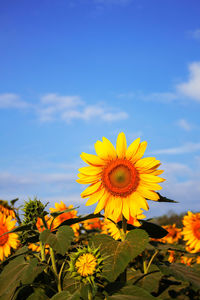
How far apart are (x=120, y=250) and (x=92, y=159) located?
98cm

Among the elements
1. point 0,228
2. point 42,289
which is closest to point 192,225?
point 0,228

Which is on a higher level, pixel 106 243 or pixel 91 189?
pixel 91 189

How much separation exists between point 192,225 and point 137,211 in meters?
3.84

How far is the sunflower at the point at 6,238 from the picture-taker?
15.4ft

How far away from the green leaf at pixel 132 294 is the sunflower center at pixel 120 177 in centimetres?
113

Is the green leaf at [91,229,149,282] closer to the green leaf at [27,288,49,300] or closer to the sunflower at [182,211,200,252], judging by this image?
the green leaf at [27,288,49,300]

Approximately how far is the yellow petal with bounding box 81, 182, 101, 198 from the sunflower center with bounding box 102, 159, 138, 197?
9 cm

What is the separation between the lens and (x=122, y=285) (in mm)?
2607

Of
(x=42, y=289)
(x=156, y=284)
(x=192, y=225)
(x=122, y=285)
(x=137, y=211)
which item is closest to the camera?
(x=122, y=285)

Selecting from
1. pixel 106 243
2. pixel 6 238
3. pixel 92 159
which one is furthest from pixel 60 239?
pixel 6 238

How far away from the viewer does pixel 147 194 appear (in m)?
3.36

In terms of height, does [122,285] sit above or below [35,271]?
below

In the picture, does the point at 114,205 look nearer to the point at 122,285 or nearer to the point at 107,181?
the point at 107,181

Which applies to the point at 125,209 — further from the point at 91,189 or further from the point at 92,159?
the point at 92,159
